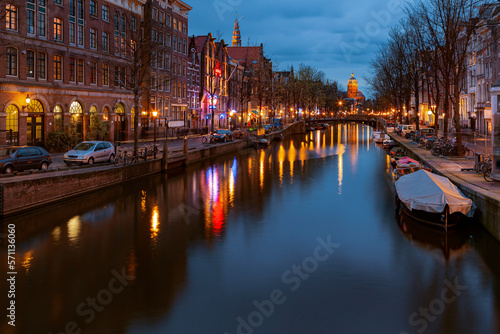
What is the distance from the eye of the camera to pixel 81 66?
50875 millimetres

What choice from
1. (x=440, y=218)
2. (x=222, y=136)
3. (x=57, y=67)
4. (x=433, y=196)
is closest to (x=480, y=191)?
(x=440, y=218)

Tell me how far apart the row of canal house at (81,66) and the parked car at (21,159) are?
448 inches

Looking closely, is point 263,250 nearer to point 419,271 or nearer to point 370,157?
point 419,271

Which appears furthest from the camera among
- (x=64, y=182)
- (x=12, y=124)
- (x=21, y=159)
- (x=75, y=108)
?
(x=75, y=108)

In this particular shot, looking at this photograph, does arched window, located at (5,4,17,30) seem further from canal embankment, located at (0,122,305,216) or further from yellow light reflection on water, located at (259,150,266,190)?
yellow light reflection on water, located at (259,150,266,190)

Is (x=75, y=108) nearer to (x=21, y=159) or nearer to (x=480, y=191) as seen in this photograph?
(x=21, y=159)

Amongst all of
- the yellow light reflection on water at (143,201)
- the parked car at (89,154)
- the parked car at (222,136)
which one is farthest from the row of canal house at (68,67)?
the yellow light reflection on water at (143,201)

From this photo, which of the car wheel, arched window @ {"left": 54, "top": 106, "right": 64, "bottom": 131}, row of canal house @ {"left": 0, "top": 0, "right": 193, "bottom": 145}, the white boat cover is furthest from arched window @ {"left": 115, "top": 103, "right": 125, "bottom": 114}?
the white boat cover

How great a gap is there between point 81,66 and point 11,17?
10.7 meters

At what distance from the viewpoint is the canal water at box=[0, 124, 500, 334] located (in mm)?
13531

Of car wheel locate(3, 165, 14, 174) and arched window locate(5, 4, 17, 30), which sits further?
arched window locate(5, 4, 17, 30)

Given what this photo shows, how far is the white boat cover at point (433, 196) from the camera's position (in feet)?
71.3

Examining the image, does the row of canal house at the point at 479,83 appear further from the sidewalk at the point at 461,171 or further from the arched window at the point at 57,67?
the arched window at the point at 57,67

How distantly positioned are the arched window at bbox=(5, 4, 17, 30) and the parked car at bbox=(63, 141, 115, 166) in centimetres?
1356
